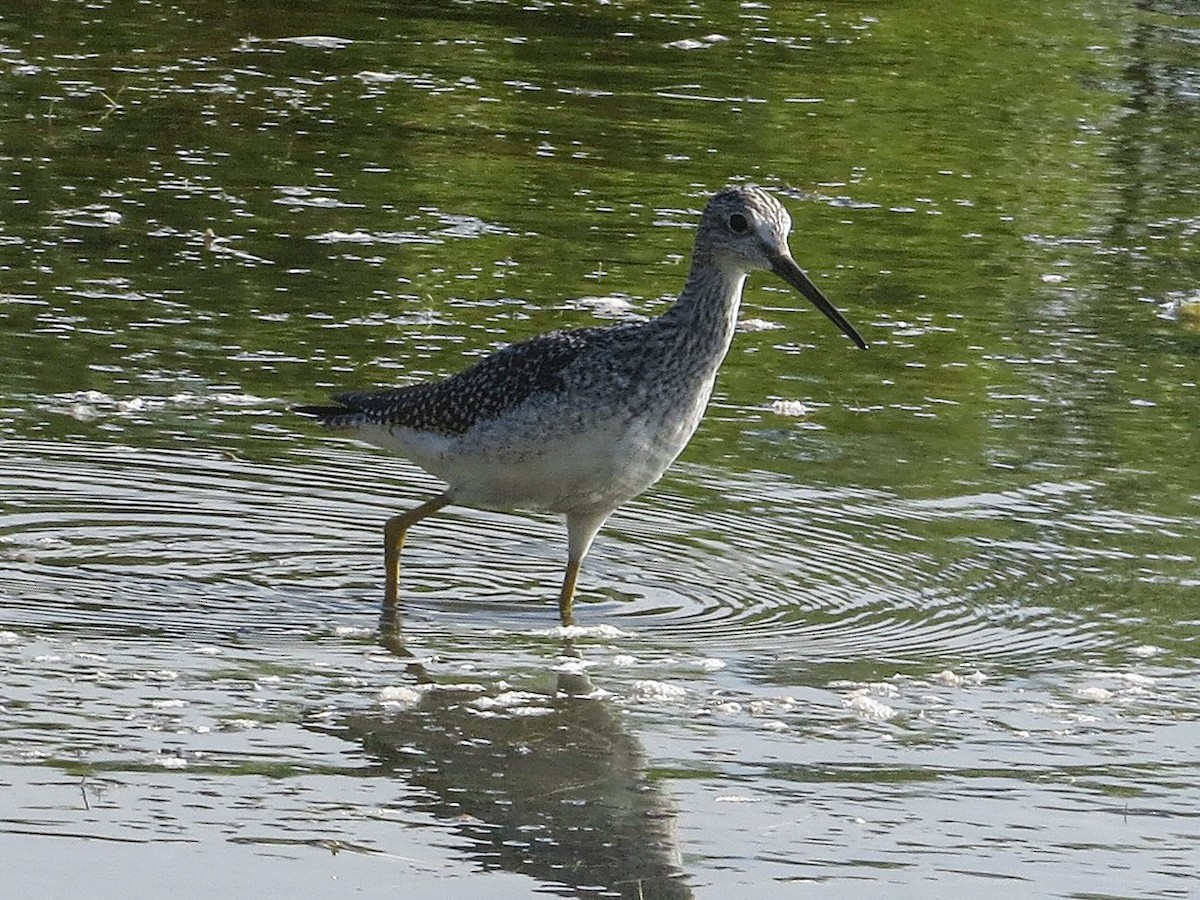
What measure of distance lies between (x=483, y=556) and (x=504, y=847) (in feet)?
9.59

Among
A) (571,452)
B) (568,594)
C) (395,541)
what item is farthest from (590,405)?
(395,541)

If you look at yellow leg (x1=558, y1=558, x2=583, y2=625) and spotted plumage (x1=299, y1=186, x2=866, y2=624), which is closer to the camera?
spotted plumage (x1=299, y1=186, x2=866, y2=624)

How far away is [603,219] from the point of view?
43.4 feet

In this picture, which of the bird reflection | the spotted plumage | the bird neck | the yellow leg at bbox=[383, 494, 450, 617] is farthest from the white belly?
the bird reflection

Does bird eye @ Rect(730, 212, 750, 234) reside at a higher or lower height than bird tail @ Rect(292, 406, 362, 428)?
higher

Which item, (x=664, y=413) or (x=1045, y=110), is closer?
(x=664, y=413)

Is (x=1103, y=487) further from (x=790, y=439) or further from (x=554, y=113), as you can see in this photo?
(x=554, y=113)

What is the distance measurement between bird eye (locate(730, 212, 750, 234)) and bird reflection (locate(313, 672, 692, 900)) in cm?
169

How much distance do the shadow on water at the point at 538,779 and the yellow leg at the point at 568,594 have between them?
68cm

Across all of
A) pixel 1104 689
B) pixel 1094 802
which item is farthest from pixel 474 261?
pixel 1094 802

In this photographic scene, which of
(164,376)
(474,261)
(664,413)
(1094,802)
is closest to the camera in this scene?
(1094,802)

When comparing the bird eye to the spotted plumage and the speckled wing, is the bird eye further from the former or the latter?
the speckled wing

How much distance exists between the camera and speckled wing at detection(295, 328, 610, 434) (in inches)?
317

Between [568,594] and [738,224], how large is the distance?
4.54 ft
